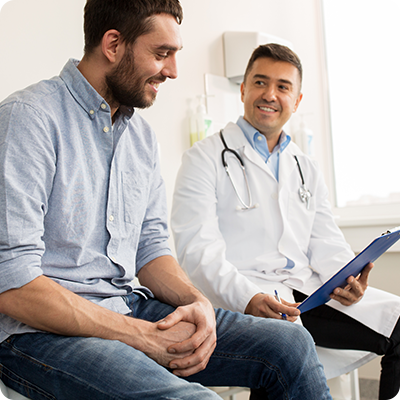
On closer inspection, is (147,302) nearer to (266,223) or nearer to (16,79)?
(266,223)

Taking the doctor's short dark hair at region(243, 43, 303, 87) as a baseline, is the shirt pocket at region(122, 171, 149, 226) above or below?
below

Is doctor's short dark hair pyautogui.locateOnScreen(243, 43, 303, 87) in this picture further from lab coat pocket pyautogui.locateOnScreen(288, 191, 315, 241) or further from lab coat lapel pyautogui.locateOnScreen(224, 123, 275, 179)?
lab coat pocket pyautogui.locateOnScreen(288, 191, 315, 241)

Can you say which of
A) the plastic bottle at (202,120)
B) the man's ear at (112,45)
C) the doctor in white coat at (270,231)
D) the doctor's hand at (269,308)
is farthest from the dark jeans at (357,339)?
the man's ear at (112,45)

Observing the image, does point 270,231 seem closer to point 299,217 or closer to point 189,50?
point 299,217

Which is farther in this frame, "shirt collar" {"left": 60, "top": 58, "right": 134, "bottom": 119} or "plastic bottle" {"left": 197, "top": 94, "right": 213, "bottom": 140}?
"plastic bottle" {"left": 197, "top": 94, "right": 213, "bottom": 140}

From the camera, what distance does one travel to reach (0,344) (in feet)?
2.76

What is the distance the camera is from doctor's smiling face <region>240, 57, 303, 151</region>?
1644 millimetres

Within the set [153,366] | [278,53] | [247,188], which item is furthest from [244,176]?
[153,366]

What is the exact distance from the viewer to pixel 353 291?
4.49 ft

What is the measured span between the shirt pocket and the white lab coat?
35cm

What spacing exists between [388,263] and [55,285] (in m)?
2.01

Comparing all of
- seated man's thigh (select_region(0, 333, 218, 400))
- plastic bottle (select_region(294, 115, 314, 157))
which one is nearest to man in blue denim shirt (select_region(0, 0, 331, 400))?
seated man's thigh (select_region(0, 333, 218, 400))

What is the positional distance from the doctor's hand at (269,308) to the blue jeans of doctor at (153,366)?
134 mm

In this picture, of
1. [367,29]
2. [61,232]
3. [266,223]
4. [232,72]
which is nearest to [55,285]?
[61,232]
